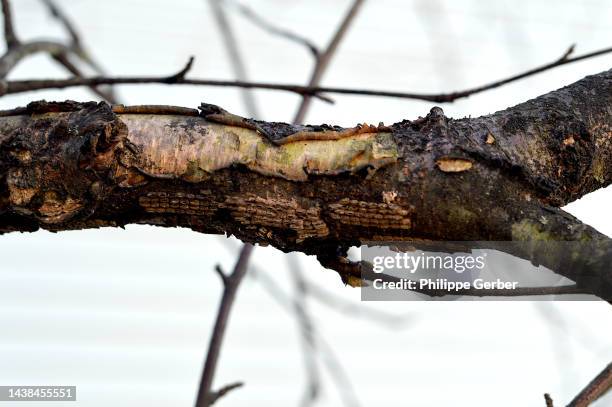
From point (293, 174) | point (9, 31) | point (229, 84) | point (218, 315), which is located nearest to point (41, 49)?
point (9, 31)

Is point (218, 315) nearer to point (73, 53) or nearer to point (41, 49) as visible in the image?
point (41, 49)

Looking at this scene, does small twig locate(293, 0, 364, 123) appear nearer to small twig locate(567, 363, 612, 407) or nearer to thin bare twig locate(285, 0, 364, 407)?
thin bare twig locate(285, 0, 364, 407)

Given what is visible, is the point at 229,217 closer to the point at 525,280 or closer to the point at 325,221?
the point at 325,221

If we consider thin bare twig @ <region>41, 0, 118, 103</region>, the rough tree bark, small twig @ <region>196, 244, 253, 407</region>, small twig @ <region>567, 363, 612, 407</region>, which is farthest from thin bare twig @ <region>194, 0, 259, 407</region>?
small twig @ <region>567, 363, 612, 407</region>

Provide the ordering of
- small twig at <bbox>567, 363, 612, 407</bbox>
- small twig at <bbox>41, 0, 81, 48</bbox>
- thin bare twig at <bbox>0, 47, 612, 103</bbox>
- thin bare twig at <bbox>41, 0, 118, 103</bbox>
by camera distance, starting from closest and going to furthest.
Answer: small twig at <bbox>567, 363, 612, 407</bbox> → thin bare twig at <bbox>0, 47, 612, 103</bbox> → thin bare twig at <bbox>41, 0, 118, 103</bbox> → small twig at <bbox>41, 0, 81, 48</bbox>

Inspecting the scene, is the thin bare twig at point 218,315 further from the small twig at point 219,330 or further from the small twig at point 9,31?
the small twig at point 9,31

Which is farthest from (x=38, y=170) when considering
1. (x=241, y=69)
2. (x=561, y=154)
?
(x=241, y=69)
